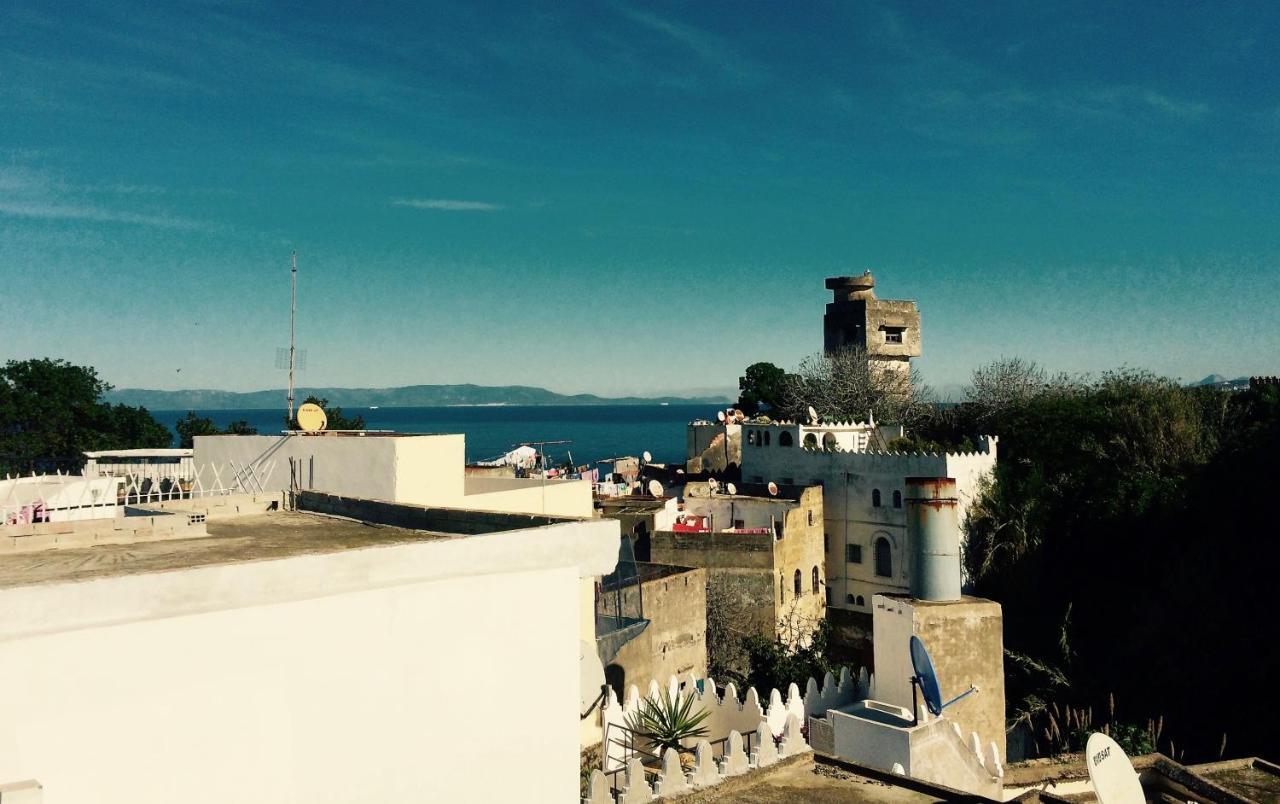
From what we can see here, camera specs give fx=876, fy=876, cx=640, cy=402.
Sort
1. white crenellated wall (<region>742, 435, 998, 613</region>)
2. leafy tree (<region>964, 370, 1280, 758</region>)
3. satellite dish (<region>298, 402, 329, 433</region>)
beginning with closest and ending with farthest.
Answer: satellite dish (<region>298, 402, 329, 433</region>) → leafy tree (<region>964, 370, 1280, 758</region>) → white crenellated wall (<region>742, 435, 998, 613</region>)

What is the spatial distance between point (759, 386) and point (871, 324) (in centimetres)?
1064

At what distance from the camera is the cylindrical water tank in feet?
69.1

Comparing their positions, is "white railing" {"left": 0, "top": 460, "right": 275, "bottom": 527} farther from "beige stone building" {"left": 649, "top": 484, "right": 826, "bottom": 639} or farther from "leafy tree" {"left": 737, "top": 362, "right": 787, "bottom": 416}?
"leafy tree" {"left": 737, "top": 362, "right": 787, "bottom": 416}

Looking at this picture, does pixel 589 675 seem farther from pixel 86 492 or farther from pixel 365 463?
pixel 86 492

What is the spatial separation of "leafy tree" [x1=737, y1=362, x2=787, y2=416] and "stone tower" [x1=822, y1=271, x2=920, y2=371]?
21.3ft

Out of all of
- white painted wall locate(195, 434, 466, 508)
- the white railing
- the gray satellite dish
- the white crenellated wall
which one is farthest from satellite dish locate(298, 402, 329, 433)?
the white crenellated wall

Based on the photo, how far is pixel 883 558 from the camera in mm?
30328

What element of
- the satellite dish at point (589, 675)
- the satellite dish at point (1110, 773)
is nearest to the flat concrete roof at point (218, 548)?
the satellite dish at point (589, 675)

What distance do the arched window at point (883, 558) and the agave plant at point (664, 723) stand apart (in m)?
14.5

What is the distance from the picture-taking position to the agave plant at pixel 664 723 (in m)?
16.5

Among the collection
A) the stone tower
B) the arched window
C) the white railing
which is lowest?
the arched window

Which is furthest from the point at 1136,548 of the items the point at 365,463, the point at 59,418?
the point at 59,418

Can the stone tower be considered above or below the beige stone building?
above

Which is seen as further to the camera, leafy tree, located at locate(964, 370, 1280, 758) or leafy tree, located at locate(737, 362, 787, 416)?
leafy tree, located at locate(737, 362, 787, 416)
